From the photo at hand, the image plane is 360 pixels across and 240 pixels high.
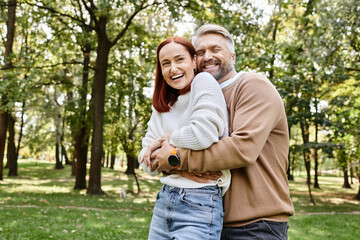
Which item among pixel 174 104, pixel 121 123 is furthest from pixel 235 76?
pixel 121 123

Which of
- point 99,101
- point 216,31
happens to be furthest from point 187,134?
point 99,101

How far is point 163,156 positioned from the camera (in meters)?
2.03

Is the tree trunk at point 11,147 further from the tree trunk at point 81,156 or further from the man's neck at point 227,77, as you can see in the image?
the man's neck at point 227,77

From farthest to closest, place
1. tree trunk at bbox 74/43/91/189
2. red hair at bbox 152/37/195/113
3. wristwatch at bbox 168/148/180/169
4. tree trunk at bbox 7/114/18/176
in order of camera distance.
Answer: tree trunk at bbox 7/114/18/176 → tree trunk at bbox 74/43/91/189 → red hair at bbox 152/37/195/113 → wristwatch at bbox 168/148/180/169

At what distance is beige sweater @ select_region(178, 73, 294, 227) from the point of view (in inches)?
73.4

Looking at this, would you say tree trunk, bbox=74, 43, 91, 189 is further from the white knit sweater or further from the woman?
the white knit sweater

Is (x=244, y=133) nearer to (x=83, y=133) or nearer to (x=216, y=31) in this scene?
(x=216, y=31)

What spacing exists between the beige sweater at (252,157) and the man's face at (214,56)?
31 centimetres

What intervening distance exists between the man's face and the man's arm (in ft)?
0.99

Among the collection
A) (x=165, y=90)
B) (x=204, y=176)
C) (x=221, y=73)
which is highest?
(x=221, y=73)

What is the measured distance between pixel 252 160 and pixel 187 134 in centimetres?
40

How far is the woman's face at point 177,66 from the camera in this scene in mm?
2246

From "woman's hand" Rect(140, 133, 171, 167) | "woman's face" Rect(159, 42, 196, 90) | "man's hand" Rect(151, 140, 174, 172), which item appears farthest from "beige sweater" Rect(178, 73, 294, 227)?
"woman's face" Rect(159, 42, 196, 90)

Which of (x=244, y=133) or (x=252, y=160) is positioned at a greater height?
(x=244, y=133)
